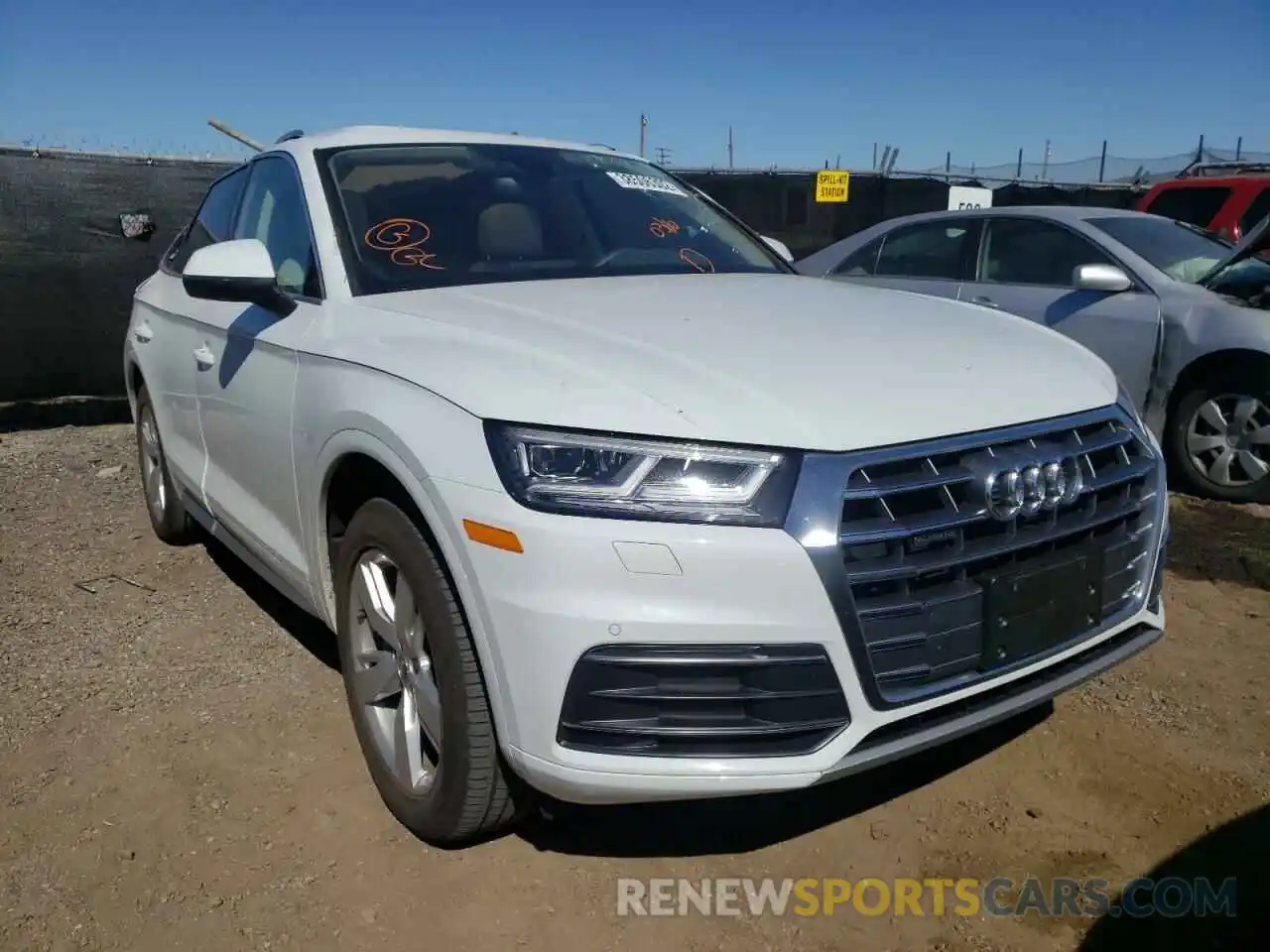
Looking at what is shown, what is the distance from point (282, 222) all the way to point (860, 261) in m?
4.38

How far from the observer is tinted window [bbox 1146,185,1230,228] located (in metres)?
8.29

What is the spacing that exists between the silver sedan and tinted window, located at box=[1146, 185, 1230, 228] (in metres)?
2.45

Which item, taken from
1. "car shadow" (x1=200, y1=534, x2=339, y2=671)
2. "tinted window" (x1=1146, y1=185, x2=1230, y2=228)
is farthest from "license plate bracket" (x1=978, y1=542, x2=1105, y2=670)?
"tinted window" (x1=1146, y1=185, x2=1230, y2=228)

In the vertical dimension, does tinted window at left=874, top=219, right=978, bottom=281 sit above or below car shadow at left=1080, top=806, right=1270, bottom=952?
above

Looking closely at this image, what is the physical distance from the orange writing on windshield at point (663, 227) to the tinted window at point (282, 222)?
3.68 ft

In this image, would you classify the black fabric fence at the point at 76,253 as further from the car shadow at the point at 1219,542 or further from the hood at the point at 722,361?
the car shadow at the point at 1219,542

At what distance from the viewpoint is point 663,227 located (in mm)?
3451

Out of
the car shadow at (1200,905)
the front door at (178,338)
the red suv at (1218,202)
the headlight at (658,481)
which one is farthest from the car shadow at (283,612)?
the red suv at (1218,202)

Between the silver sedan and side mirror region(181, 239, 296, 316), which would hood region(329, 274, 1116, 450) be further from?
the silver sedan

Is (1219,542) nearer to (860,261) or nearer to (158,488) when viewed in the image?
(860,261)

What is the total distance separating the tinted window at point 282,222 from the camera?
296 centimetres

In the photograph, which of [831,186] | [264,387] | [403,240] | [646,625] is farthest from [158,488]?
[831,186]

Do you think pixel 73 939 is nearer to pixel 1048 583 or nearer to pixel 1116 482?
pixel 1048 583

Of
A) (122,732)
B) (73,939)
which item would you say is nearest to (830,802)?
(73,939)
